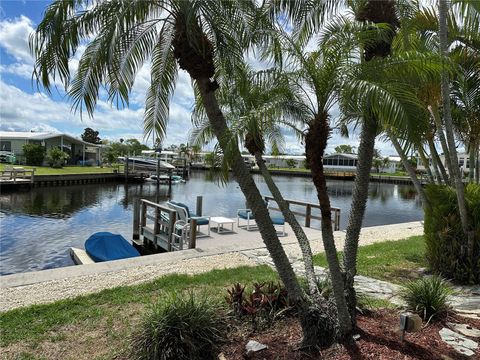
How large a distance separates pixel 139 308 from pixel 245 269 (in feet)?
8.54

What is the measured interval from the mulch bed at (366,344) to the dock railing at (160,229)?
5.34 m

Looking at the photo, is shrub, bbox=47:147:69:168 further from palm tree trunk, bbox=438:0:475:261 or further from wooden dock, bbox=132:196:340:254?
palm tree trunk, bbox=438:0:475:261

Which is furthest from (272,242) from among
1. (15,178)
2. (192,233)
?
(15,178)

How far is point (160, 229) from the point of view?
456 inches

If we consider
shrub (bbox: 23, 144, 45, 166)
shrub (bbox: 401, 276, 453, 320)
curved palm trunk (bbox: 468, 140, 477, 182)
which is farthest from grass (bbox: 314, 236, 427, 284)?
shrub (bbox: 23, 144, 45, 166)

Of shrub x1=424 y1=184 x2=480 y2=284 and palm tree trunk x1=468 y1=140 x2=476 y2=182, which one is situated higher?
palm tree trunk x1=468 y1=140 x2=476 y2=182

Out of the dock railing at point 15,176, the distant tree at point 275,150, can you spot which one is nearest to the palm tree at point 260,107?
the distant tree at point 275,150

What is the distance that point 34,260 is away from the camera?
11719 mm

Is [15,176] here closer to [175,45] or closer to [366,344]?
[175,45]

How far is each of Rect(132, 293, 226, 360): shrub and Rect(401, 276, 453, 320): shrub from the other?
8.52 feet

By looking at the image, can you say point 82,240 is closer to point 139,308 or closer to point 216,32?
point 139,308

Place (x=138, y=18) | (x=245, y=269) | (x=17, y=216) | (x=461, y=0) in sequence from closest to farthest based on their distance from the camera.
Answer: (x=138, y=18)
(x=461, y=0)
(x=245, y=269)
(x=17, y=216)

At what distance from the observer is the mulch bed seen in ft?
12.4

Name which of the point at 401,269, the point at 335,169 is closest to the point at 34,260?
the point at 401,269
